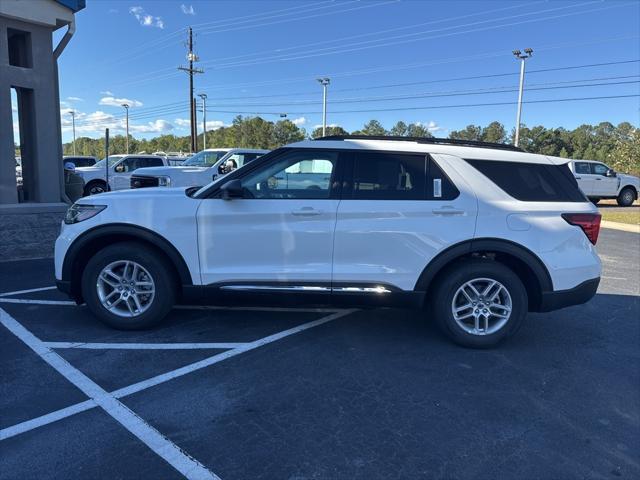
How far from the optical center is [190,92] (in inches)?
1521

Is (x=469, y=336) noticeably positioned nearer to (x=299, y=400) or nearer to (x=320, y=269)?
(x=320, y=269)

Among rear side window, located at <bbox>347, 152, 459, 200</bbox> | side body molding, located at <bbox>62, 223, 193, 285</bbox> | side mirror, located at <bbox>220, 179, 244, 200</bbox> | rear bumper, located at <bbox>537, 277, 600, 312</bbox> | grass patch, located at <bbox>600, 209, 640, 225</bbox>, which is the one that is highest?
rear side window, located at <bbox>347, 152, 459, 200</bbox>

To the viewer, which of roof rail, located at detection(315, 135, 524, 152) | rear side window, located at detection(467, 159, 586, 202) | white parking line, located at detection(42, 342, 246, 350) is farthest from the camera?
roof rail, located at detection(315, 135, 524, 152)

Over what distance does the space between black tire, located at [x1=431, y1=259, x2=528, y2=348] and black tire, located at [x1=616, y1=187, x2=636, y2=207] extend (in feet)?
73.1

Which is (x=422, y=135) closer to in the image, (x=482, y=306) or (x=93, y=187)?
(x=93, y=187)

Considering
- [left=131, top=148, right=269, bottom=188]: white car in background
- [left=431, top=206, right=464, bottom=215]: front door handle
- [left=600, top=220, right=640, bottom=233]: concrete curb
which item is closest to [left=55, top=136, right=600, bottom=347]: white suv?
[left=431, top=206, right=464, bottom=215]: front door handle

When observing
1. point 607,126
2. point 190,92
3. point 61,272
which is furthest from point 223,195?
point 607,126

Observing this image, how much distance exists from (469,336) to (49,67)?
28.7ft

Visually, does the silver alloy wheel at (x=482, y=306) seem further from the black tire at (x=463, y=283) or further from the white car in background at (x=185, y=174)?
the white car in background at (x=185, y=174)

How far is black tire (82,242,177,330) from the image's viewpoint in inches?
173

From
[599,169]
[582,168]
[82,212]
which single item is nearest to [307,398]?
[82,212]

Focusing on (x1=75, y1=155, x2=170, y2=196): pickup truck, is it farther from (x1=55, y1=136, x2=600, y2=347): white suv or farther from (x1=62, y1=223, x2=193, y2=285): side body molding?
(x1=55, y1=136, x2=600, y2=347): white suv

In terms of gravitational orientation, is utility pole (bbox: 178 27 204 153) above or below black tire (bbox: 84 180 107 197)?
above

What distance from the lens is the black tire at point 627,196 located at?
22719mm
